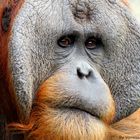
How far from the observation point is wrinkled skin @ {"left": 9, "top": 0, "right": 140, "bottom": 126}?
2.70m

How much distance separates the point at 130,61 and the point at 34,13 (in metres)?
0.56

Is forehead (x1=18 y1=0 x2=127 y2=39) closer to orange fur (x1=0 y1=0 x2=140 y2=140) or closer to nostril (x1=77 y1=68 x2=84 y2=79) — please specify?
orange fur (x1=0 y1=0 x2=140 y2=140)

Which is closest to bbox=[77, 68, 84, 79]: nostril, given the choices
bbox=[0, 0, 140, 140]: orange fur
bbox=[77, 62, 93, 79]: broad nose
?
bbox=[77, 62, 93, 79]: broad nose

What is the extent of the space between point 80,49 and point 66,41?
71mm

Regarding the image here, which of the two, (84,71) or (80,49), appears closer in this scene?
(84,71)

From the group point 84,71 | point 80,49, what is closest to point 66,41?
point 80,49

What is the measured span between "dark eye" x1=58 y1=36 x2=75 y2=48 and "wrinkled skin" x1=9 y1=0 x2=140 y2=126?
0.05 feet

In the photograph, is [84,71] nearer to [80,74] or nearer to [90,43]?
[80,74]

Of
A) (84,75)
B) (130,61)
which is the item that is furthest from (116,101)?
(84,75)

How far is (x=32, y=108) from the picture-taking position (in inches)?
110

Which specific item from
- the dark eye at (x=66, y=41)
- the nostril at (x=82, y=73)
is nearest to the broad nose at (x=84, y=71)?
the nostril at (x=82, y=73)

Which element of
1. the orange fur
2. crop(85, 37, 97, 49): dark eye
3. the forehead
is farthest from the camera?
crop(85, 37, 97, 49): dark eye

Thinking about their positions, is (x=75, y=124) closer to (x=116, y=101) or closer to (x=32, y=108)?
(x=32, y=108)

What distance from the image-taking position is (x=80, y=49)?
2.86m
